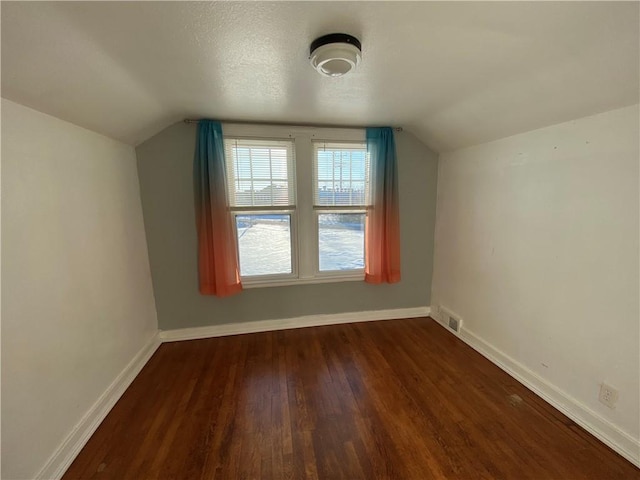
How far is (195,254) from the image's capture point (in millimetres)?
2635

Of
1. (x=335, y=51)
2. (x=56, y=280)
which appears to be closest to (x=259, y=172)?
(x=335, y=51)

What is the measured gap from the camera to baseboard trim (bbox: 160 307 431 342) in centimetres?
273

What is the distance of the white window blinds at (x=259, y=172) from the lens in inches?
101

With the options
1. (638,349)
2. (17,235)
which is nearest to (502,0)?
(638,349)

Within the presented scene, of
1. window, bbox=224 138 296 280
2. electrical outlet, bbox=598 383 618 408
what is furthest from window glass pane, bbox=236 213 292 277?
electrical outlet, bbox=598 383 618 408

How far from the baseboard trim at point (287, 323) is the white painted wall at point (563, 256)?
30.3 inches

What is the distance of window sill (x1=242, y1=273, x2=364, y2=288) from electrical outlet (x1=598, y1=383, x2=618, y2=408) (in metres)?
1.95

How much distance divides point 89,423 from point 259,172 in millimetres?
2250

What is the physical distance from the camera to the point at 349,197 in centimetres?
287

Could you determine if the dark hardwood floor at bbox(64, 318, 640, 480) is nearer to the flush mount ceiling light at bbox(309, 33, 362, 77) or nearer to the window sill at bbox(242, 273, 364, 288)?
the window sill at bbox(242, 273, 364, 288)

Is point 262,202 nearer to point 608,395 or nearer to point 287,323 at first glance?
point 287,323

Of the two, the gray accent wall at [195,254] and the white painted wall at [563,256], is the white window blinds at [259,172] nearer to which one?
the gray accent wall at [195,254]

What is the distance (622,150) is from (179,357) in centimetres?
353

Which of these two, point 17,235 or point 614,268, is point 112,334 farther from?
point 614,268
